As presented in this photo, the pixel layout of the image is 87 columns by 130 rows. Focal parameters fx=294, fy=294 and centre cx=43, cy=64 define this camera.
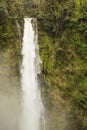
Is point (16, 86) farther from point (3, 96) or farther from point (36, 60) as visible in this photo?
point (36, 60)

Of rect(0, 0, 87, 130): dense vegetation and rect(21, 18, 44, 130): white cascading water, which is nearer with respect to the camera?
rect(21, 18, 44, 130): white cascading water

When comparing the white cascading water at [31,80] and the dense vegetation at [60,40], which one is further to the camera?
the dense vegetation at [60,40]

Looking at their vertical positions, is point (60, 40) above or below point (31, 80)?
above

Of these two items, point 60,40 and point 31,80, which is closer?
point 31,80

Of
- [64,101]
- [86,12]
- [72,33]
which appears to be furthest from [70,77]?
[86,12]
